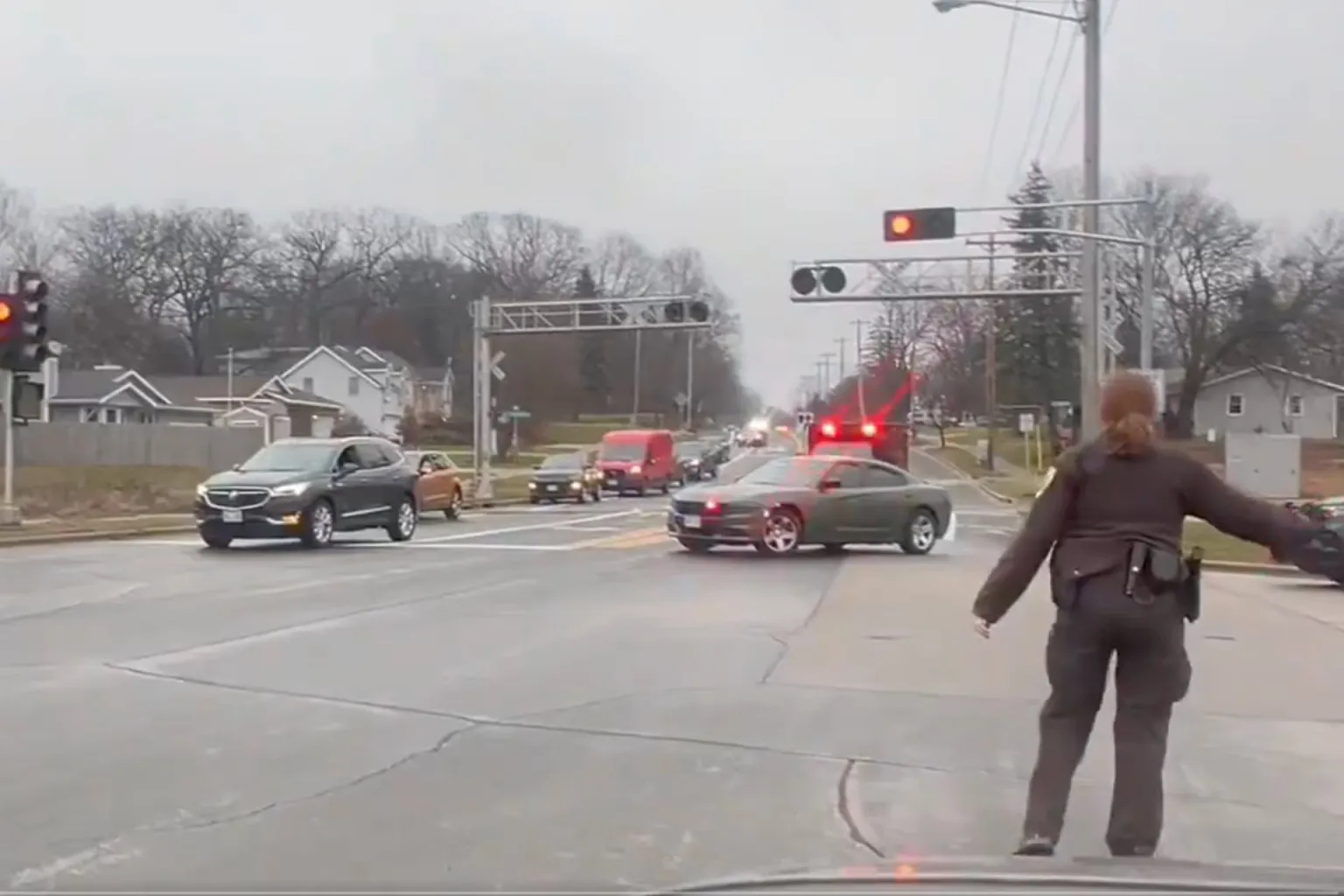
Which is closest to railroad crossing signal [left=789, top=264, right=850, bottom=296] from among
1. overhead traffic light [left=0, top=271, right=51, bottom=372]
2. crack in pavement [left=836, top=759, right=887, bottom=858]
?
overhead traffic light [left=0, top=271, right=51, bottom=372]

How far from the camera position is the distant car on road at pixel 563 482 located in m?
45.2

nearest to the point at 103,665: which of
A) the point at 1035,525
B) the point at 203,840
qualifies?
the point at 203,840

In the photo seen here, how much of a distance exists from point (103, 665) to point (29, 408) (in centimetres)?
1527

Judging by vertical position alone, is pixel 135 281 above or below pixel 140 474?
above

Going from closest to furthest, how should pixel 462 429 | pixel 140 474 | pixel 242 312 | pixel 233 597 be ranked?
pixel 233 597
pixel 140 474
pixel 462 429
pixel 242 312

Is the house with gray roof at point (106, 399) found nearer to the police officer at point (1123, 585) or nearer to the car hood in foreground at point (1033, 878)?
the police officer at point (1123, 585)

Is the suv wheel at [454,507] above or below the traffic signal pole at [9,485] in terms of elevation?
below

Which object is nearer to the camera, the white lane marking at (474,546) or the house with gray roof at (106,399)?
the white lane marking at (474,546)

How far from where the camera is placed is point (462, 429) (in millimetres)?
97312

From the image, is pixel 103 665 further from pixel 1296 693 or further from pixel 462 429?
pixel 462 429

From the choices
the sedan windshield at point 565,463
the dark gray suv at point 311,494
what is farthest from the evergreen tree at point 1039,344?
the dark gray suv at point 311,494

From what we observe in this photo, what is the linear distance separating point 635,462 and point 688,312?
910 centimetres

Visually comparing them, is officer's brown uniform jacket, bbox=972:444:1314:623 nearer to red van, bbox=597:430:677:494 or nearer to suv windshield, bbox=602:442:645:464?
red van, bbox=597:430:677:494

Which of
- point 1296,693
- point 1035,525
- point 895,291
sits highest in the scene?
point 895,291
